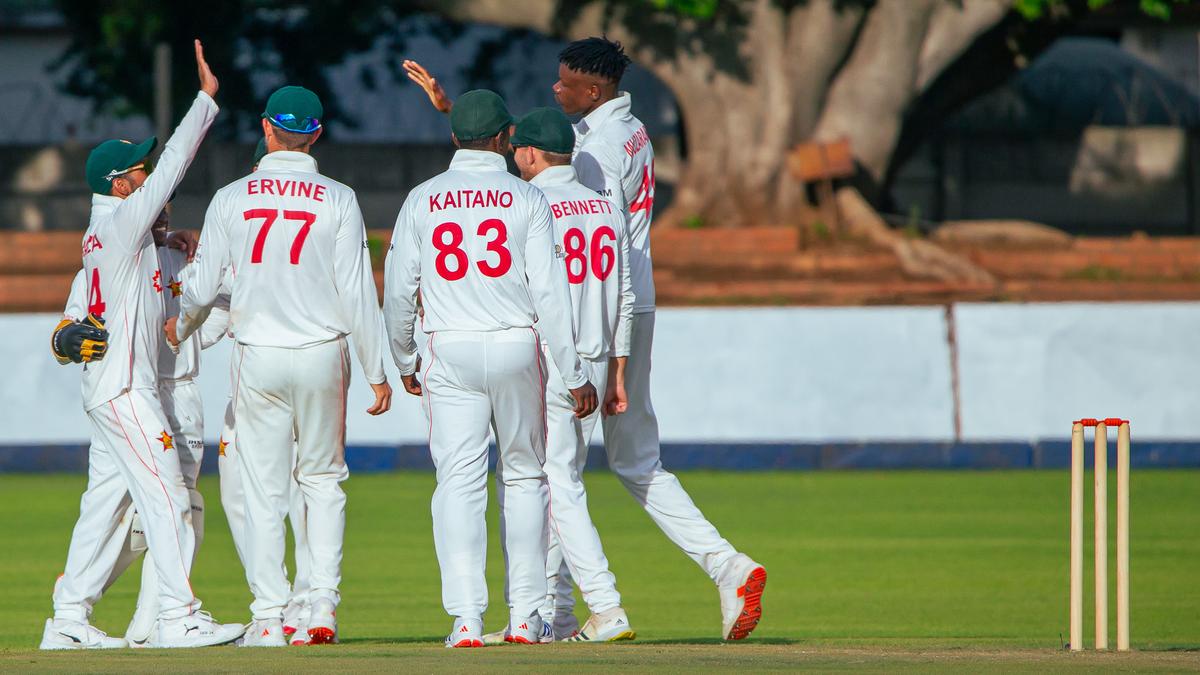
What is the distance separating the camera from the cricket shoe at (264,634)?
6828 mm

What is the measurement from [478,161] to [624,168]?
886 mm

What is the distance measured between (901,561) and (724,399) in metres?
5.74

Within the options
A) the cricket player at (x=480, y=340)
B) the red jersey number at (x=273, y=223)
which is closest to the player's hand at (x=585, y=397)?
the cricket player at (x=480, y=340)

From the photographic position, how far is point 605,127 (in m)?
7.55

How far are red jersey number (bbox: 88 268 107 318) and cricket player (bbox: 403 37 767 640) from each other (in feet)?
4.86

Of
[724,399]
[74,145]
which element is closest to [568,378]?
[724,399]

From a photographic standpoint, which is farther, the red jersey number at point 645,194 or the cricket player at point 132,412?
the red jersey number at point 645,194

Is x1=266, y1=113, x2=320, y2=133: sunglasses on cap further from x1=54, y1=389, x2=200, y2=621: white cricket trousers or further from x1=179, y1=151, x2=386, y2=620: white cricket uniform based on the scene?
x1=54, y1=389, x2=200, y2=621: white cricket trousers

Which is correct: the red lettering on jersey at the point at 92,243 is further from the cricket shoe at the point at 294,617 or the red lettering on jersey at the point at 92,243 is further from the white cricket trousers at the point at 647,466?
→ the white cricket trousers at the point at 647,466

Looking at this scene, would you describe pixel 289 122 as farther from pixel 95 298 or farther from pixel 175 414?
pixel 175 414

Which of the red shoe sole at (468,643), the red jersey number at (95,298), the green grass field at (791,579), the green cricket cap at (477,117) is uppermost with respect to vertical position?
→ the green cricket cap at (477,117)

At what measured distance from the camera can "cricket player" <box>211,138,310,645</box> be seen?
275 inches

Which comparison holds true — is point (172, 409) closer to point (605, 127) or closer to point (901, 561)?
point (605, 127)

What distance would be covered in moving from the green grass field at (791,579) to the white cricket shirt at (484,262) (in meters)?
1.16
